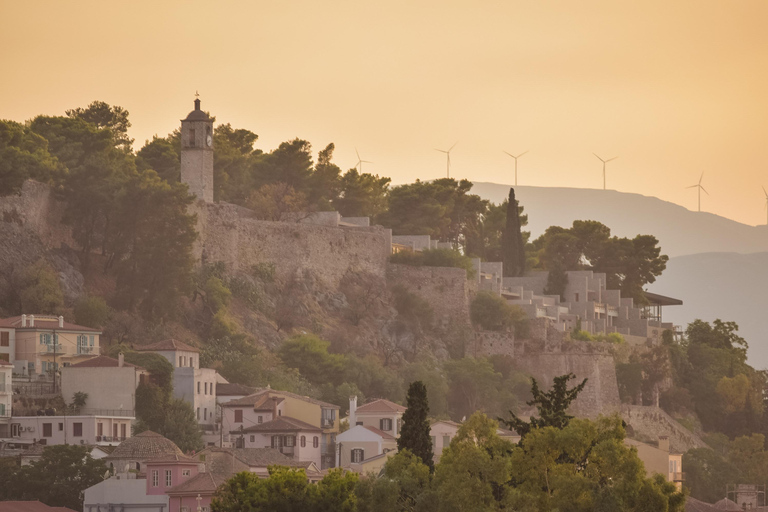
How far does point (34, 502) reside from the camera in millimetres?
66438

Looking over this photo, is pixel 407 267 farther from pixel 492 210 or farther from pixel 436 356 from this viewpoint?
pixel 492 210

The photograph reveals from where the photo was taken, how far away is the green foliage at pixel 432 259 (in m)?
102

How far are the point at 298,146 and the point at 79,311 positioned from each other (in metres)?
24.2

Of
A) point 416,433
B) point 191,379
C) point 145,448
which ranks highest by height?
point 191,379

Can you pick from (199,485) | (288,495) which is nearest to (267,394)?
(199,485)

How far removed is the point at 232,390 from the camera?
83.1 m

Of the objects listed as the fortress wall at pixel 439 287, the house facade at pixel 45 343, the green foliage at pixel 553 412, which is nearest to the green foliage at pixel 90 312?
the house facade at pixel 45 343

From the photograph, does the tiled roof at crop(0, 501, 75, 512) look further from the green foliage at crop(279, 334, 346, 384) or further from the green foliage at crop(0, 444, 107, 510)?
the green foliage at crop(279, 334, 346, 384)

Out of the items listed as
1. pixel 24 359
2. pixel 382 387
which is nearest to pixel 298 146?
pixel 382 387

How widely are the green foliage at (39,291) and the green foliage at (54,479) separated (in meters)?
14.1

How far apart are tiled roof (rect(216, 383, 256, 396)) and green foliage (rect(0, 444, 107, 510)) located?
13704 millimetres

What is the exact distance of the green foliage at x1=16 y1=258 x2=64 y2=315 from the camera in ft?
271

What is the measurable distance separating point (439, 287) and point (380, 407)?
17.7 metres

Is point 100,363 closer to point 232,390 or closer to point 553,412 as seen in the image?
point 232,390
